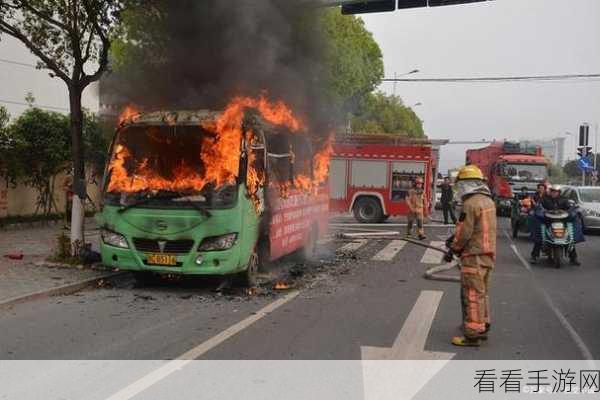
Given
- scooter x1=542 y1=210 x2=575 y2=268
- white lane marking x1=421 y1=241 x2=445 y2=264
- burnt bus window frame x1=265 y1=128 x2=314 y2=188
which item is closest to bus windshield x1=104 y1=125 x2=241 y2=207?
burnt bus window frame x1=265 y1=128 x2=314 y2=188

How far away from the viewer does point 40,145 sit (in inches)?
619

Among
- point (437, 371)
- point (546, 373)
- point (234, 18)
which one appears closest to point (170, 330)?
point (437, 371)

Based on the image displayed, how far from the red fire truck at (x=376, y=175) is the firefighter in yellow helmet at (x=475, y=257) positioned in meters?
15.1

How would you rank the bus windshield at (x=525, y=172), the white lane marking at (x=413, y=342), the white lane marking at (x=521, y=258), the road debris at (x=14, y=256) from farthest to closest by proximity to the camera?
the bus windshield at (x=525, y=172)
the white lane marking at (x=521, y=258)
the road debris at (x=14, y=256)
the white lane marking at (x=413, y=342)

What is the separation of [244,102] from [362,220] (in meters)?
13.1

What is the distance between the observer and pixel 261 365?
5098 millimetres

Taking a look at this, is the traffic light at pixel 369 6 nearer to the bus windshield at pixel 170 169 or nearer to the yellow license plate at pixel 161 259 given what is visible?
the bus windshield at pixel 170 169

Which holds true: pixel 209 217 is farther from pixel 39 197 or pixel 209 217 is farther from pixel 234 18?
pixel 39 197

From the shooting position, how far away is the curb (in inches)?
292

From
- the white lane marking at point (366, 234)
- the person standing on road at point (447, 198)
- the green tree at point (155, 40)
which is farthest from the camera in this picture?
the person standing on road at point (447, 198)

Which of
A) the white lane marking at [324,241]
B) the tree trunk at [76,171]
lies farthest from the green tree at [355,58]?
the tree trunk at [76,171]

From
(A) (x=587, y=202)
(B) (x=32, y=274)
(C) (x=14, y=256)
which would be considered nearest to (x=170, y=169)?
(B) (x=32, y=274)

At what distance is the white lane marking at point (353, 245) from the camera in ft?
45.4

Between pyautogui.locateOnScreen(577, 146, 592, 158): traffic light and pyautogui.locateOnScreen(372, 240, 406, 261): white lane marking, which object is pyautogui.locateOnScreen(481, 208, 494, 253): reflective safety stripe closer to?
pyautogui.locateOnScreen(372, 240, 406, 261): white lane marking
